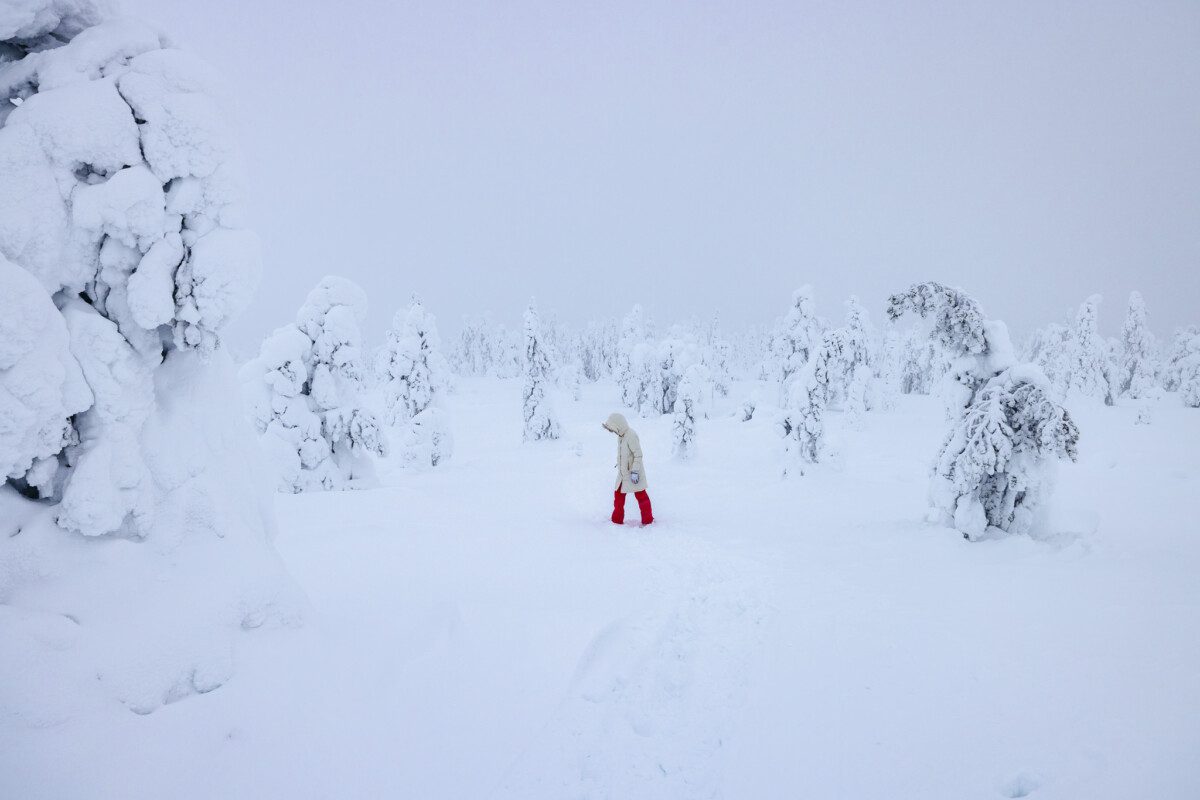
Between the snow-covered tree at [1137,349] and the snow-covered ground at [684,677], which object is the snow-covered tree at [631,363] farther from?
the snow-covered tree at [1137,349]

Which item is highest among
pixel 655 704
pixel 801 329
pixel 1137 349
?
pixel 1137 349

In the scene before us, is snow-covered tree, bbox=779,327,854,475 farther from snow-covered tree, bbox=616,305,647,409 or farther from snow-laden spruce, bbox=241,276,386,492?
snow-covered tree, bbox=616,305,647,409

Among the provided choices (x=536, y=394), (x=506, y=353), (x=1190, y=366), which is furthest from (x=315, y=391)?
(x=506, y=353)

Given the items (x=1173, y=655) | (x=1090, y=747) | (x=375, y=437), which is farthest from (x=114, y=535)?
(x=375, y=437)

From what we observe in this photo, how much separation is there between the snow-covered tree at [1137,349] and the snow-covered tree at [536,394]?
1950 inches

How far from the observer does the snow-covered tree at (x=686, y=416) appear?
23.8 metres

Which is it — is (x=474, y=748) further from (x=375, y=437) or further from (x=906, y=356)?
(x=906, y=356)

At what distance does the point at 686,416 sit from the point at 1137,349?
48.2 metres

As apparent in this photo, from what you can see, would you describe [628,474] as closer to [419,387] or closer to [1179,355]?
[419,387]

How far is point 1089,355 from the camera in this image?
42.2m

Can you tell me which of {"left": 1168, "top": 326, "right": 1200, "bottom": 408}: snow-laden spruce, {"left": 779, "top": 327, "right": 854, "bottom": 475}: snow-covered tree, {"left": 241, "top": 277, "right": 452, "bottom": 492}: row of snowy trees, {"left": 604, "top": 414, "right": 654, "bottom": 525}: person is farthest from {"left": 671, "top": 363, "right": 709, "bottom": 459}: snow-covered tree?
{"left": 1168, "top": 326, "right": 1200, "bottom": 408}: snow-laden spruce

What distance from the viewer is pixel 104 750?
8.89ft

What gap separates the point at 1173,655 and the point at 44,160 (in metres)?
8.78

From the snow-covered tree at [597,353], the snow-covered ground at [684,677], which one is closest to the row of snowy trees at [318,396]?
the snow-covered ground at [684,677]
